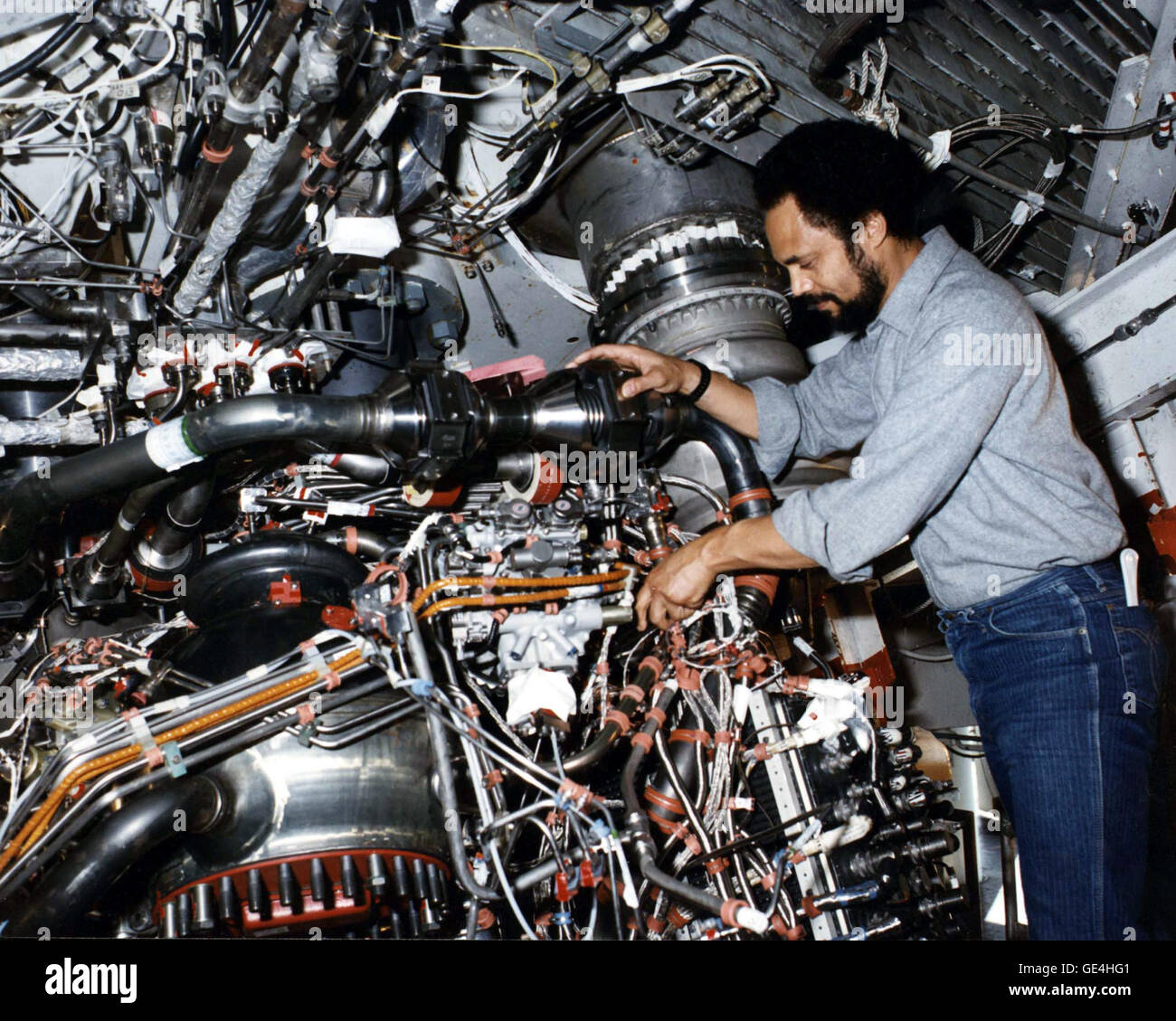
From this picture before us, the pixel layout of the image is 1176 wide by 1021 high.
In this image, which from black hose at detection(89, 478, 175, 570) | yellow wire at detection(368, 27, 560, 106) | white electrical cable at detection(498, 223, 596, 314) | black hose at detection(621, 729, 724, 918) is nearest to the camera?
black hose at detection(621, 729, 724, 918)

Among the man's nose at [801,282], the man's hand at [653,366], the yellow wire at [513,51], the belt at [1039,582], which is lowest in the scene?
the belt at [1039,582]

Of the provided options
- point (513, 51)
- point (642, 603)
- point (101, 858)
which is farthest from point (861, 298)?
point (101, 858)

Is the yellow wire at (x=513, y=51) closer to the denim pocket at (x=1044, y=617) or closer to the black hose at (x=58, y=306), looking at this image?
the black hose at (x=58, y=306)

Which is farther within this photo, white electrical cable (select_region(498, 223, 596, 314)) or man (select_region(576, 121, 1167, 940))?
white electrical cable (select_region(498, 223, 596, 314))

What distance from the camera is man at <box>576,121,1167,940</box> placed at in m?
1.99

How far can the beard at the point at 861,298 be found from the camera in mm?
2379

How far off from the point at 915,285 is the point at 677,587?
1.00 m

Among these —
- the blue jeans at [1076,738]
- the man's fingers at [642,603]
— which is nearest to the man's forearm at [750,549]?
the man's fingers at [642,603]

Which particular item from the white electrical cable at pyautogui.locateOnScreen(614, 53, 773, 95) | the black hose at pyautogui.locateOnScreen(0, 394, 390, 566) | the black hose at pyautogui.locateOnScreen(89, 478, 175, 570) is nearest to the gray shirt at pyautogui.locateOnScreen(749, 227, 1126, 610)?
the white electrical cable at pyautogui.locateOnScreen(614, 53, 773, 95)

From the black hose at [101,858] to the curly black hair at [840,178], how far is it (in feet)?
6.84

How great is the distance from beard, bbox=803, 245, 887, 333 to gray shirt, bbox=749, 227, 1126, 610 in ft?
0.28

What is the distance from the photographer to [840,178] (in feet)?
7.82

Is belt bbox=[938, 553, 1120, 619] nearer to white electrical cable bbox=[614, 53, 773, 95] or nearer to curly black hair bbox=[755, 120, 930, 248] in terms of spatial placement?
curly black hair bbox=[755, 120, 930, 248]
